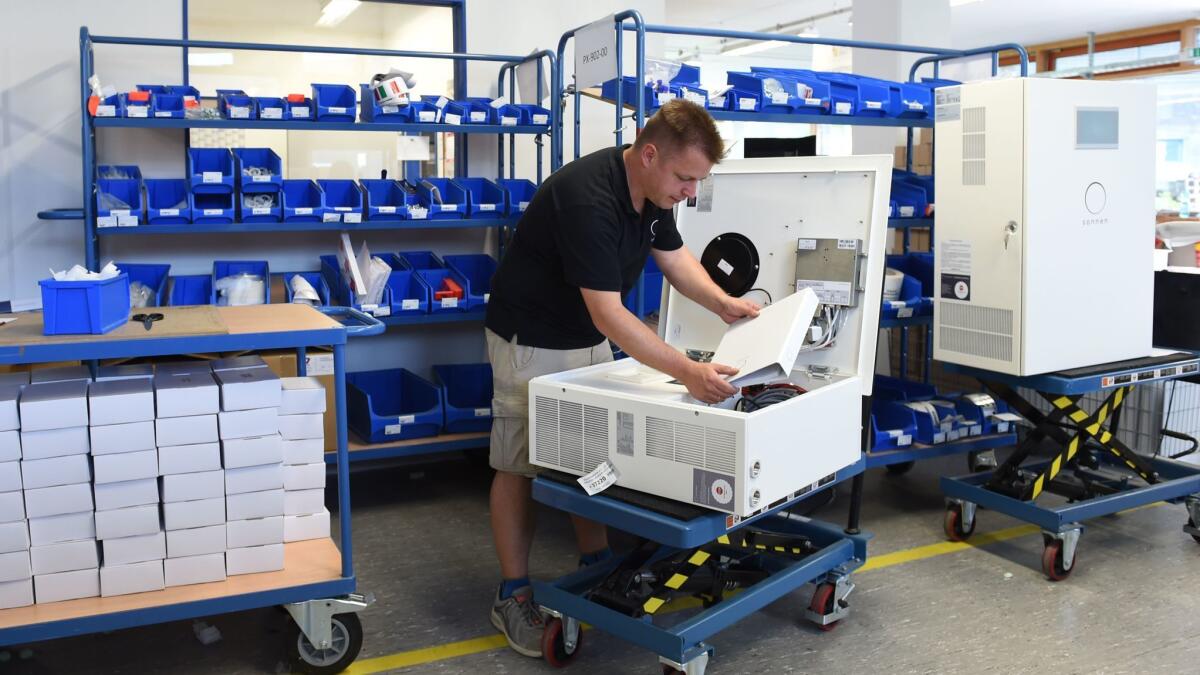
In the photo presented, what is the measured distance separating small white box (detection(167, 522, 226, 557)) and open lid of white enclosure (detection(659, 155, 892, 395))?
5.41 feet

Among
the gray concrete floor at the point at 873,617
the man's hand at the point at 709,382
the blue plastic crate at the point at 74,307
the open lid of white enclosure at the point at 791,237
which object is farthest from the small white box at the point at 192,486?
the open lid of white enclosure at the point at 791,237

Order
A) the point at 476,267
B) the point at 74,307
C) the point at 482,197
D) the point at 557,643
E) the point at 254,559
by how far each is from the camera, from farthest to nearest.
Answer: the point at 476,267 < the point at 482,197 < the point at 557,643 < the point at 254,559 < the point at 74,307

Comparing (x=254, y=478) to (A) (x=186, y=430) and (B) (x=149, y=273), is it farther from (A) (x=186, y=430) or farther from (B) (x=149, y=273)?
(B) (x=149, y=273)

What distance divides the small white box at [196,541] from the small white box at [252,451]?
0.19 meters

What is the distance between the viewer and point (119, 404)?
276 centimetres

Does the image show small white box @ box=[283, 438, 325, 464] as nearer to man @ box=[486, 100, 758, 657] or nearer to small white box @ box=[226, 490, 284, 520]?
small white box @ box=[226, 490, 284, 520]

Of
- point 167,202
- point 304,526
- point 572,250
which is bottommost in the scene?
point 304,526

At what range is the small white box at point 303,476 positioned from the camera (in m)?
3.12

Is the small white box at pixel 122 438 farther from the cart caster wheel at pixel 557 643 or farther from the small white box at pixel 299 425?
the cart caster wheel at pixel 557 643

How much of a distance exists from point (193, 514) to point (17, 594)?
0.48 meters

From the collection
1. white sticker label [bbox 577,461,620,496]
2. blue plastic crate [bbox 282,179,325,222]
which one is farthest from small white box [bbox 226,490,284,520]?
blue plastic crate [bbox 282,179,325,222]

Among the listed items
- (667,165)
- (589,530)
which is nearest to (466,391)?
(589,530)

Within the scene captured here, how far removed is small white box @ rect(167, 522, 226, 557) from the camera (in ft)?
9.49

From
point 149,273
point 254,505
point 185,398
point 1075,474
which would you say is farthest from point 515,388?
point 1075,474
